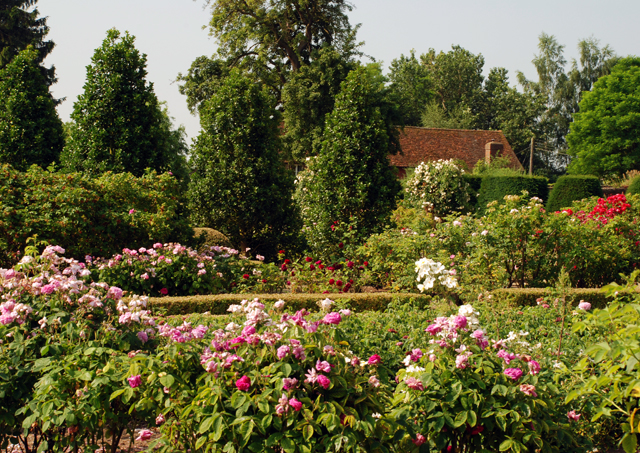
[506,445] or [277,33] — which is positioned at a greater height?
[277,33]

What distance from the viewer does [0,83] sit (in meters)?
12.2

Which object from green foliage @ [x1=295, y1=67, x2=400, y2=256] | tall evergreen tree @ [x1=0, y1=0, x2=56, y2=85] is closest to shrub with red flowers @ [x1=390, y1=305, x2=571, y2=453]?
green foliage @ [x1=295, y1=67, x2=400, y2=256]

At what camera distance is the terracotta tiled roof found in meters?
29.8

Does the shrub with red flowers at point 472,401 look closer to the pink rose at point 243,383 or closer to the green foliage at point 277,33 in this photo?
the pink rose at point 243,383

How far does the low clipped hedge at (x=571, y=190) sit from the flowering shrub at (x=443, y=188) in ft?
17.7

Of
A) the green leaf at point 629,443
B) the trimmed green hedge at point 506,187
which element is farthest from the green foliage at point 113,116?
the trimmed green hedge at point 506,187

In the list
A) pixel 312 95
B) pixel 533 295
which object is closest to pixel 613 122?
pixel 312 95

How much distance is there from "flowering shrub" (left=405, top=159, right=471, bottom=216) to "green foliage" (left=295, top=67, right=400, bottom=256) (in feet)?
21.1

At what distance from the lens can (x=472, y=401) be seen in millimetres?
2402

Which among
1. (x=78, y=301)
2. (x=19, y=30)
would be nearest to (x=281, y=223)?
(x=78, y=301)

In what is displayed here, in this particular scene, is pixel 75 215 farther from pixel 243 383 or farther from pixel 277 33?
pixel 277 33

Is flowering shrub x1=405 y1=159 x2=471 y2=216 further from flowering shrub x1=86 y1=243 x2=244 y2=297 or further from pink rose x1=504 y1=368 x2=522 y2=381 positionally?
pink rose x1=504 y1=368 x2=522 y2=381

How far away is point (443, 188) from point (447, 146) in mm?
16144

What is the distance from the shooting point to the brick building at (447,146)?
29.9m
